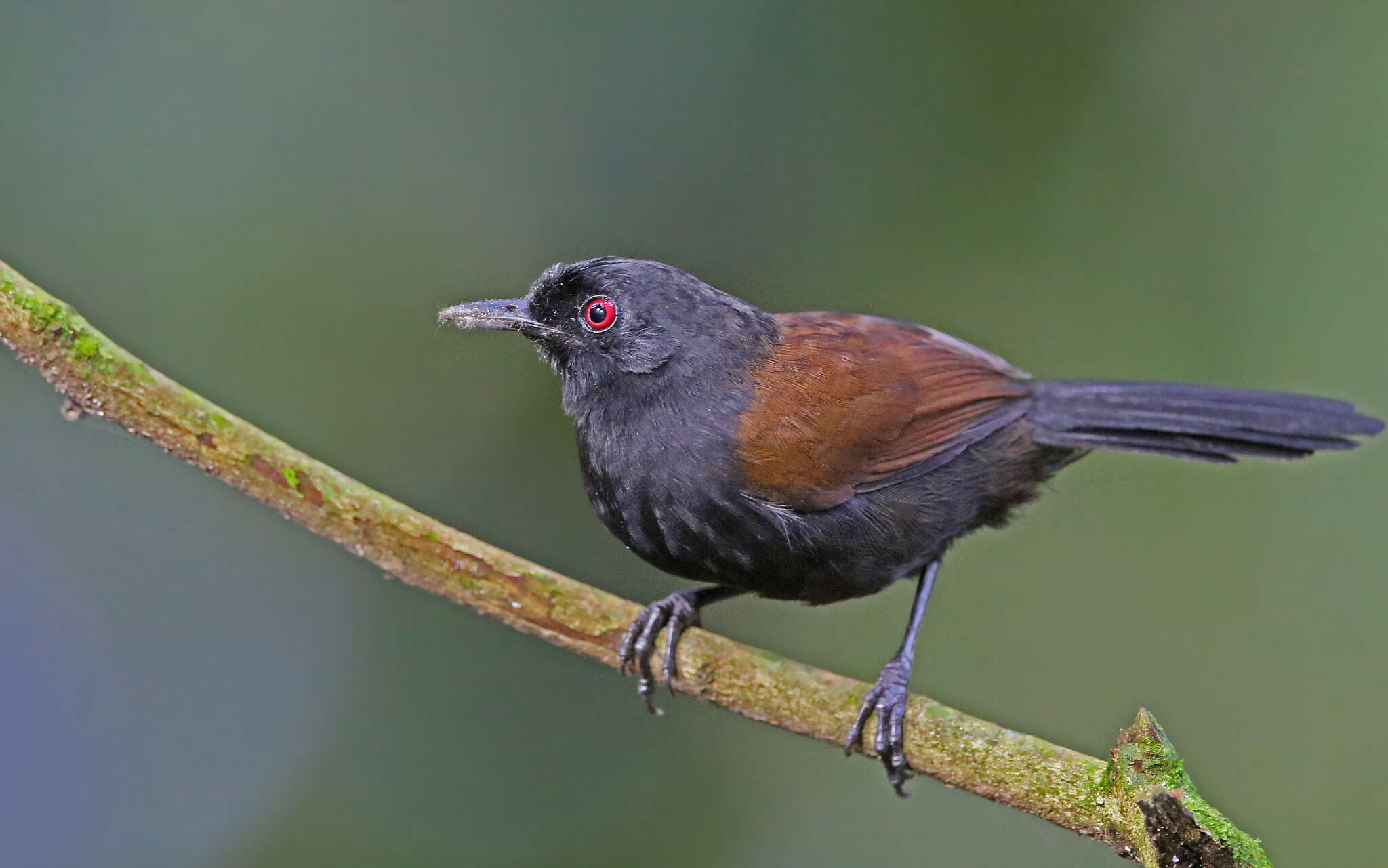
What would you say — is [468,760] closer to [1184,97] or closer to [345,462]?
[345,462]

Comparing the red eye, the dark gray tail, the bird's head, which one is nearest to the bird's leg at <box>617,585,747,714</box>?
the bird's head

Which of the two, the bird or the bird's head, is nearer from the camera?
the bird

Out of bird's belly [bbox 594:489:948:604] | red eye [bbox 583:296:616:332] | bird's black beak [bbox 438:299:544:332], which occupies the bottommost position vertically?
bird's belly [bbox 594:489:948:604]

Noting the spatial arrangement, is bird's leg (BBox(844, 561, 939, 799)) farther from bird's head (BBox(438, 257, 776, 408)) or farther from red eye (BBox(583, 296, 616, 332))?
red eye (BBox(583, 296, 616, 332))

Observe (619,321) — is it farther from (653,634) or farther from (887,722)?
(887,722)

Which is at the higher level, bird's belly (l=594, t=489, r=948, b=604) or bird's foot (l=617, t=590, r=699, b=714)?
bird's belly (l=594, t=489, r=948, b=604)

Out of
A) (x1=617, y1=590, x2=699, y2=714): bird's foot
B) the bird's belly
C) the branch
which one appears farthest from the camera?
(x1=617, y1=590, x2=699, y2=714): bird's foot

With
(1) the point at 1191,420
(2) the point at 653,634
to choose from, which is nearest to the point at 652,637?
(2) the point at 653,634

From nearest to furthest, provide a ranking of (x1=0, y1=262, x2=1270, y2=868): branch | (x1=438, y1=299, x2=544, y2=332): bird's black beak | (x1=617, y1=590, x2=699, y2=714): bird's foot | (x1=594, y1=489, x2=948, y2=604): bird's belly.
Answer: (x1=0, y1=262, x2=1270, y2=868): branch
(x1=594, y1=489, x2=948, y2=604): bird's belly
(x1=438, y1=299, x2=544, y2=332): bird's black beak
(x1=617, y1=590, x2=699, y2=714): bird's foot
